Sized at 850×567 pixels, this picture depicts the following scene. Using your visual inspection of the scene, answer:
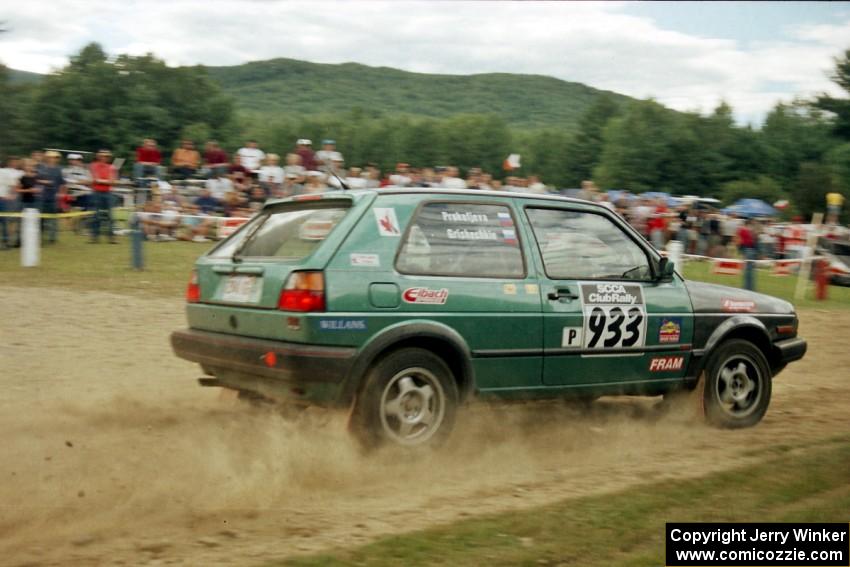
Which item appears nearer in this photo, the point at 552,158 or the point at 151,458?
the point at 151,458

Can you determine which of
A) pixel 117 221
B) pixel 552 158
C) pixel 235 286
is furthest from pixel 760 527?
pixel 552 158

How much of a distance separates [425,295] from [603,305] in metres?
1.47

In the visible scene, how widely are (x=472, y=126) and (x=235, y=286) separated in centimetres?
13206

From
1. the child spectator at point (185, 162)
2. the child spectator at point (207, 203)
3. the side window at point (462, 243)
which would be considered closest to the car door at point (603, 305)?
the side window at point (462, 243)

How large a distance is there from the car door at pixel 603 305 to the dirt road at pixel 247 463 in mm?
518

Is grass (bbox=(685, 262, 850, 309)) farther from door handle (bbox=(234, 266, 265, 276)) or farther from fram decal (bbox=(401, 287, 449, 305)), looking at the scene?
door handle (bbox=(234, 266, 265, 276))

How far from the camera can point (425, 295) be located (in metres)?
5.73

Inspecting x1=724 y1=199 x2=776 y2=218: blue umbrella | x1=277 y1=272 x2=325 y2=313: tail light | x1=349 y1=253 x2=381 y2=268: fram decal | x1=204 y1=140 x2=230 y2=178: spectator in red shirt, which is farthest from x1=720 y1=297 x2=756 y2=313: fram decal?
x1=724 y1=199 x2=776 y2=218: blue umbrella

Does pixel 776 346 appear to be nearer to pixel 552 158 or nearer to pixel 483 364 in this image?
pixel 483 364

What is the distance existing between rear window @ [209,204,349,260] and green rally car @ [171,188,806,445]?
0.01 m

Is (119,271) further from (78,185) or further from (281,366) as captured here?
(281,366)

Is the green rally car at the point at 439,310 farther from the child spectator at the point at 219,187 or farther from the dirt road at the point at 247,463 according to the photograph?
the child spectator at the point at 219,187

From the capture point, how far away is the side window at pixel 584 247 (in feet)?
21.1

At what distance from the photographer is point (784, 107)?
304 feet
